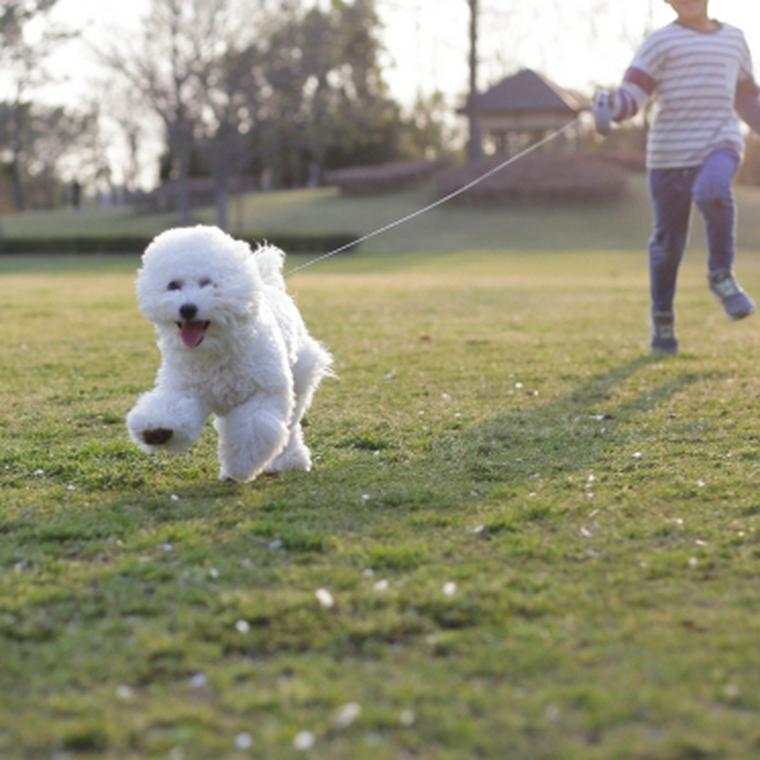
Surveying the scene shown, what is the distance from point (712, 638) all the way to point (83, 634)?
178cm

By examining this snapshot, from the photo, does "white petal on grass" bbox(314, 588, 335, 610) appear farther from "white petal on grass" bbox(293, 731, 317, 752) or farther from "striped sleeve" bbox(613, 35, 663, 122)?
"striped sleeve" bbox(613, 35, 663, 122)

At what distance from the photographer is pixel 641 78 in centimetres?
843

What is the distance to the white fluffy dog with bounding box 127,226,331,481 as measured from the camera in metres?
4.86

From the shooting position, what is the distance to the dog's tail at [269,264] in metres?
5.57

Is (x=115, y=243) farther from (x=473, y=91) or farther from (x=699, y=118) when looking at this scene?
(x=699, y=118)

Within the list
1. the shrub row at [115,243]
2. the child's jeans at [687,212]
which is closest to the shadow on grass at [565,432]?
the child's jeans at [687,212]

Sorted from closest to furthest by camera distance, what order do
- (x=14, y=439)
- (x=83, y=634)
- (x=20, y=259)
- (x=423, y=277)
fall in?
(x=83, y=634)
(x=14, y=439)
(x=423, y=277)
(x=20, y=259)

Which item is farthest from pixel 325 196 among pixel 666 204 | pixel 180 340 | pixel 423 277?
pixel 180 340

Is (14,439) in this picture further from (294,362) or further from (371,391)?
(371,391)

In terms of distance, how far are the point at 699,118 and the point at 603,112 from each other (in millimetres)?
976

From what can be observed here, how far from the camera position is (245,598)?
3.52 m

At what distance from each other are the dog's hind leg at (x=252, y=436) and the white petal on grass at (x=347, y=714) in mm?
2213

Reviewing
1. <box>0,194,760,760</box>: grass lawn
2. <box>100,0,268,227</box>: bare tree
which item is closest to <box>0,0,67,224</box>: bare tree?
<box>100,0,268,227</box>: bare tree

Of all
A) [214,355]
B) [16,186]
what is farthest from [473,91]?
[214,355]
